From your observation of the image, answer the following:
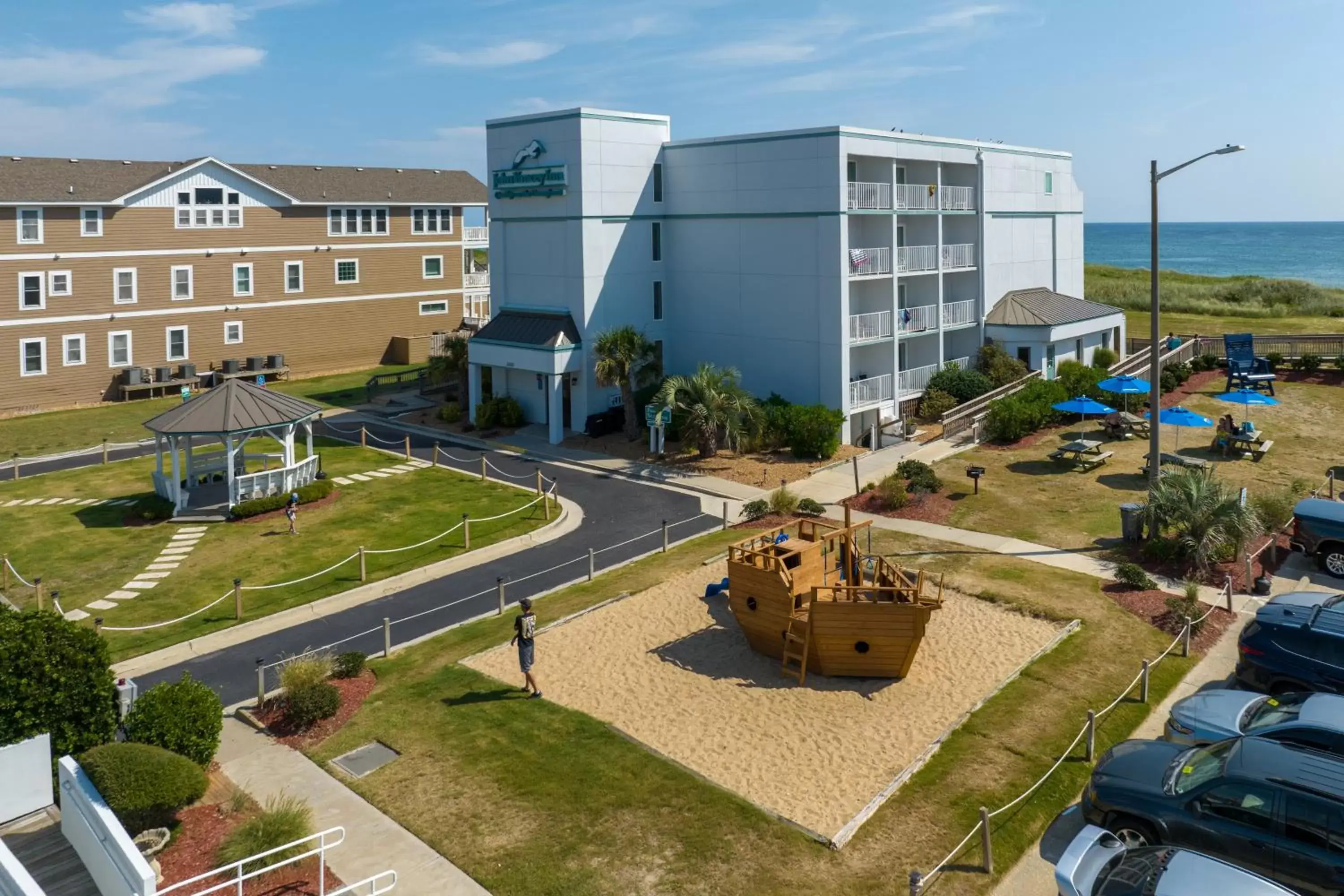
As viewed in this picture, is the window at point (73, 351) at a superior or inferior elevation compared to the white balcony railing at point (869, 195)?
inferior

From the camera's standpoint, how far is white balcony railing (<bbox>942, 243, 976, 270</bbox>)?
4325 cm

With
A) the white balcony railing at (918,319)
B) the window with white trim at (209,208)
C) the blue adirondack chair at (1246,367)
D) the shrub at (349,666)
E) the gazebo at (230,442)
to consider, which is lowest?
the shrub at (349,666)

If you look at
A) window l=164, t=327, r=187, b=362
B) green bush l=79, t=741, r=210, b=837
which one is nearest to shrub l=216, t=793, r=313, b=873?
green bush l=79, t=741, r=210, b=837

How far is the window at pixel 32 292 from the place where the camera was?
1785 inches

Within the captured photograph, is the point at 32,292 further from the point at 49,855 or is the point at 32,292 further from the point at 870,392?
the point at 49,855

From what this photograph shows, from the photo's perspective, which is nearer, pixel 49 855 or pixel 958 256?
pixel 49 855

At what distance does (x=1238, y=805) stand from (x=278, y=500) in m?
27.0

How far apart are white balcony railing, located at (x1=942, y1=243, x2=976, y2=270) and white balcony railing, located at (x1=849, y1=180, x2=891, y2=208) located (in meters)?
4.80

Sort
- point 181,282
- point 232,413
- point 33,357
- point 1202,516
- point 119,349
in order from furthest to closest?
point 181,282
point 119,349
point 33,357
point 232,413
point 1202,516

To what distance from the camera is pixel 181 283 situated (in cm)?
5072

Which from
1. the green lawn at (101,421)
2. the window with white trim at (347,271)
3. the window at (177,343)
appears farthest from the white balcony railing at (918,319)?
the window at (177,343)

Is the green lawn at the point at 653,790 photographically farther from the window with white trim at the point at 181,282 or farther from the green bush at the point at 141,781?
the window with white trim at the point at 181,282

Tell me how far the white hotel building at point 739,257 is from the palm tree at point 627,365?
1.76 meters

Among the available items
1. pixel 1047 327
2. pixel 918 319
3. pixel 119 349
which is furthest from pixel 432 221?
pixel 1047 327
